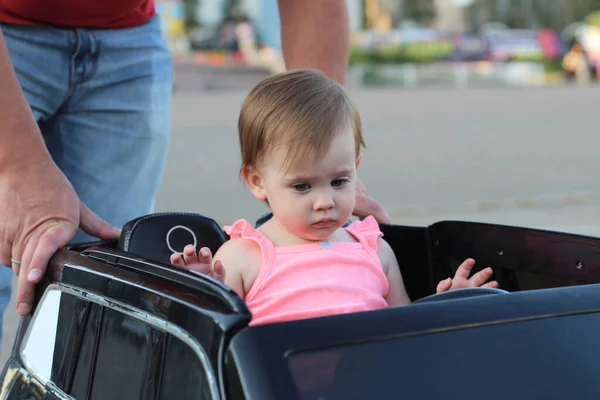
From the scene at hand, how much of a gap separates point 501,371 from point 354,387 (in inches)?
10.8

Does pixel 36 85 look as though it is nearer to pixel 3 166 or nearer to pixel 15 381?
pixel 3 166

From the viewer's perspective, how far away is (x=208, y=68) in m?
36.7

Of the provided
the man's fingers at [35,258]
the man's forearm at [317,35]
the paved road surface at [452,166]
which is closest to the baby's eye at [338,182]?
the man's fingers at [35,258]

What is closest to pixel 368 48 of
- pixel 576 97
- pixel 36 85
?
pixel 576 97

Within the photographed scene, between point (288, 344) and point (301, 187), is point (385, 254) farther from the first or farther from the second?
point (288, 344)

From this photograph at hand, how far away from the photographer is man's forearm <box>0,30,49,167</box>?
253 cm

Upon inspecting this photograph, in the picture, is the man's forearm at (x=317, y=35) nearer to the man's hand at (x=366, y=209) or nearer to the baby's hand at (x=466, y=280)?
the man's hand at (x=366, y=209)

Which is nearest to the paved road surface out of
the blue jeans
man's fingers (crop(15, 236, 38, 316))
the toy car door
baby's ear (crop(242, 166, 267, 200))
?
the blue jeans

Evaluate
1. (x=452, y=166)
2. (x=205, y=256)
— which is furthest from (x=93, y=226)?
(x=452, y=166)

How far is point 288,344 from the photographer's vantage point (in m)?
1.58

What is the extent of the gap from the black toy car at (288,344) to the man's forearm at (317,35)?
122cm

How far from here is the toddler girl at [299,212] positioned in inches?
91.5

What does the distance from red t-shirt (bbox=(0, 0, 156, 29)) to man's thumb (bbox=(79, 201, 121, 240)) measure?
66cm

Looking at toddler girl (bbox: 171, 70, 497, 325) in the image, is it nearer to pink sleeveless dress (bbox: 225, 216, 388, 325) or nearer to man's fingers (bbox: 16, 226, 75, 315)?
pink sleeveless dress (bbox: 225, 216, 388, 325)
